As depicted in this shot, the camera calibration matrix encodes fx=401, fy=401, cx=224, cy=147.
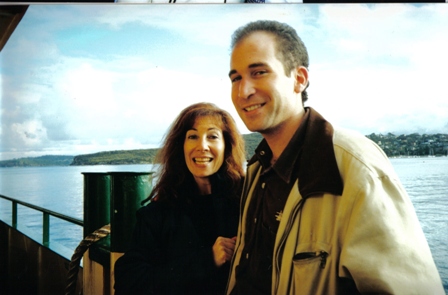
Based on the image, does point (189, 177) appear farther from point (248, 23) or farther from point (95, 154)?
point (248, 23)

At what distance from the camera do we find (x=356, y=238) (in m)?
1.34

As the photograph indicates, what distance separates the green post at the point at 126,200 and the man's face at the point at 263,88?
1.85 ft

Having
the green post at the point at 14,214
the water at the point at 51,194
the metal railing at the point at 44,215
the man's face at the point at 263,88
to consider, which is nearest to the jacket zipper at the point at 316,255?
the man's face at the point at 263,88

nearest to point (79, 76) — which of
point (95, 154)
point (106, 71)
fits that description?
point (106, 71)

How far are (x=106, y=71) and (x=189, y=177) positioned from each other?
0.67 m

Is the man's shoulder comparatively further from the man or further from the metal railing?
the metal railing

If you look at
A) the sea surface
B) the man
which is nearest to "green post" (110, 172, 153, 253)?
the sea surface

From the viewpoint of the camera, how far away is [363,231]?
4.39ft

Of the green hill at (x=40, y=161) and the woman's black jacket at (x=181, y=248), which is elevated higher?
the green hill at (x=40, y=161)

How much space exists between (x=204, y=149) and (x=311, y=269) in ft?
2.30

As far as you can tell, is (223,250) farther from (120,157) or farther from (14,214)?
(14,214)

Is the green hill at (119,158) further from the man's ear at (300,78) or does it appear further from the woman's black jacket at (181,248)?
the man's ear at (300,78)

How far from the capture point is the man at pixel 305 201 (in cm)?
133

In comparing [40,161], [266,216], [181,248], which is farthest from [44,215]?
[266,216]
